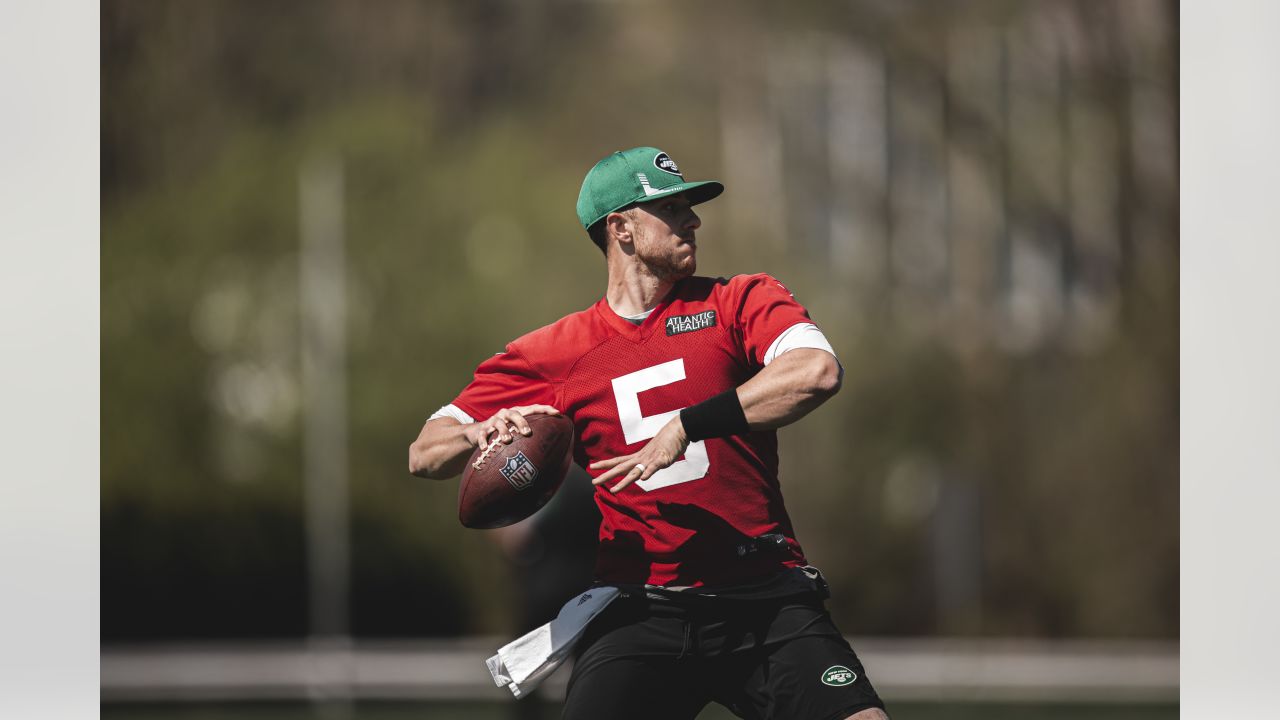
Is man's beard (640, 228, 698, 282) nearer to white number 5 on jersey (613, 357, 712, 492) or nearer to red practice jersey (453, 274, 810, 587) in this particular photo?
red practice jersey (453, 274, 810, 587)

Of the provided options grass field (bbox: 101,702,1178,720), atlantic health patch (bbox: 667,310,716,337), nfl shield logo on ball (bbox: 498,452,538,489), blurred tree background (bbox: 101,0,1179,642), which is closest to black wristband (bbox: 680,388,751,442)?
atlantic health patch (bbox: 667,310,716,337)

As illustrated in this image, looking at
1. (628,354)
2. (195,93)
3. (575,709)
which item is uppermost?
(195,93)

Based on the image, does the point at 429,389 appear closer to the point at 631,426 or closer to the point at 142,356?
the point at 142,356

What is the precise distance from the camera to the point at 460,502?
3957 millimetres

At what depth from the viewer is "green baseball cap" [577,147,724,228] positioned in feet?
12.7

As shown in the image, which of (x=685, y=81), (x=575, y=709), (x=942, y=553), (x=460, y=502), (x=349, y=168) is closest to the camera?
(x=575, y=709)

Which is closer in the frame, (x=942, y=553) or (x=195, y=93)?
(x=942, y=553)

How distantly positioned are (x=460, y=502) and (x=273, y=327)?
12.9 metres

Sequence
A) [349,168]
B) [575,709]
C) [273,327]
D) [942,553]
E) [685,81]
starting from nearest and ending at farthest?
[575,709] → [942,553] → [273,327] → [349,168] → [685,81]

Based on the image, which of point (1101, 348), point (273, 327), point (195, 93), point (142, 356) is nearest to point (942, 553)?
point (1101, 348)

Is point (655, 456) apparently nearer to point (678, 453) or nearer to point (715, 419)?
point (678, 453)

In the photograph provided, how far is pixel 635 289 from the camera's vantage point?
12.9 ft

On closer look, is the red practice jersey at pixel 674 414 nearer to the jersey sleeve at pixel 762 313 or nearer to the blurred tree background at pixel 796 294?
the jersey sleeve at pixel 762 313

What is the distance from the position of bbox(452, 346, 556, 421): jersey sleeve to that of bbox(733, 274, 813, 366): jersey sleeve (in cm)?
60
